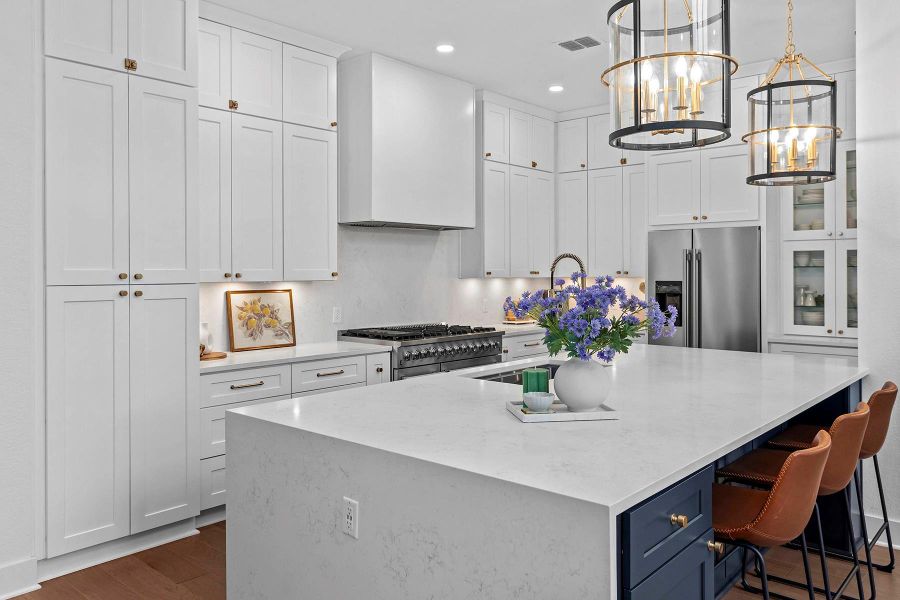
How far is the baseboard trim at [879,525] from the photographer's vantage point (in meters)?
3.27

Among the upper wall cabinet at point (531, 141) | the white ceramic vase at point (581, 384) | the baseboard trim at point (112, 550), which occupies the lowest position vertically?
the baseboard trim at point (112, 550)

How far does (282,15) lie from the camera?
3980 millimetres

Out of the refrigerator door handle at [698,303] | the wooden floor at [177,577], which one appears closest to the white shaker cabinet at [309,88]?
the wooden floor at [177,577]

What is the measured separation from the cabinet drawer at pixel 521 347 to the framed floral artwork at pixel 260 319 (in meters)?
1.78

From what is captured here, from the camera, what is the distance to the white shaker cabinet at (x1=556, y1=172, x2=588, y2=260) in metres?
6.34

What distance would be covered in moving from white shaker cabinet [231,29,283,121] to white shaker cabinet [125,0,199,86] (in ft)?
1.82

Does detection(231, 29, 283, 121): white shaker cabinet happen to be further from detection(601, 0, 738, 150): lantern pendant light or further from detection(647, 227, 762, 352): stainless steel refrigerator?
detection(647, 227, 762, 352): stainless steel refrigerator

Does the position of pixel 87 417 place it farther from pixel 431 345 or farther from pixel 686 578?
pixel 686 578

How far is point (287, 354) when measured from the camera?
4.03m

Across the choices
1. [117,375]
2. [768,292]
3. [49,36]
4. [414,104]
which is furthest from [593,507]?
[768,292]

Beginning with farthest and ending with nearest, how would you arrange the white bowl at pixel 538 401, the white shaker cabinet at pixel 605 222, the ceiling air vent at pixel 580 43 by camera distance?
1. the white shaker cabinet at pixel 605 222
2. the ceiling air vent at pixel 580 43
3. the white bowl at pixel 538 401

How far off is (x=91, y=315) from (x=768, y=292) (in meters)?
4.60

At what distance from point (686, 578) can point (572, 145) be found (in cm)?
520

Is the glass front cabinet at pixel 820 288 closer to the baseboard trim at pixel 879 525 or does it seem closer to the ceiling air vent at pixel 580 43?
the baseboard trim at pixel 879 525
